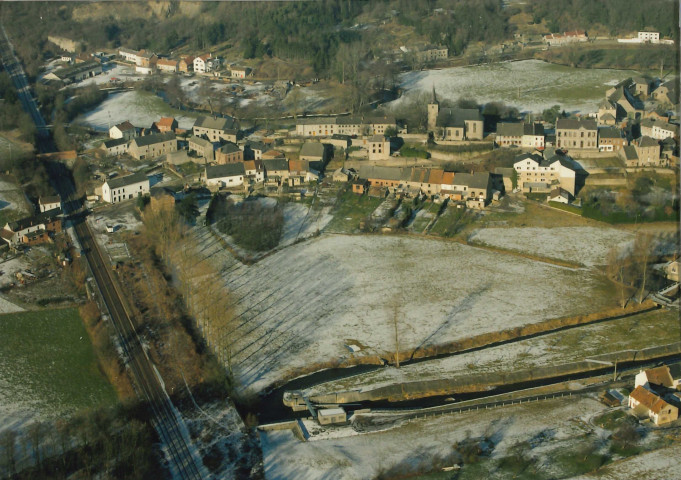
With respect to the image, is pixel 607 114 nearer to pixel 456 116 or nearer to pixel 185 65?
pixel 456 116

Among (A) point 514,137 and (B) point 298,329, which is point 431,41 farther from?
(B) point 298,329

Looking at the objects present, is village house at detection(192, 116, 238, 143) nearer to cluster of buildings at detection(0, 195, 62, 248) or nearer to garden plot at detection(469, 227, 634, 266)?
cluster of buildings at detection(0, 195, 62, 248)

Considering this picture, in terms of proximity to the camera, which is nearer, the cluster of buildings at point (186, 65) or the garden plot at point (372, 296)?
the garden plot at point (372, 296)

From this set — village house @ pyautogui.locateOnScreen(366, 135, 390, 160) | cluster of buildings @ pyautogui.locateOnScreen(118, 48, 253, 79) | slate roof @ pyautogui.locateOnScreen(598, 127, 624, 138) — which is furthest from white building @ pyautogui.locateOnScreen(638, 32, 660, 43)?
village house @ pyautogui.locateOnScreen(366, 135, 390, 160)

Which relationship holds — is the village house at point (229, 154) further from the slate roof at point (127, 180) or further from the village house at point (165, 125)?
the village house at point (165, 125)

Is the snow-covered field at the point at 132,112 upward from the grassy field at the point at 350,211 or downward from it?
upward

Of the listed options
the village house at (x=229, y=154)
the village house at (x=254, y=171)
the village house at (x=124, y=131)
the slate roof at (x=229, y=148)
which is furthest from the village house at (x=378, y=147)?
the village house at (x=124, y=131)

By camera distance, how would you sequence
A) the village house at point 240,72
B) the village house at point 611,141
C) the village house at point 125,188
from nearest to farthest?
the village house at point 125,188 < the village house at point 611,141 < the village house at point 240,72
